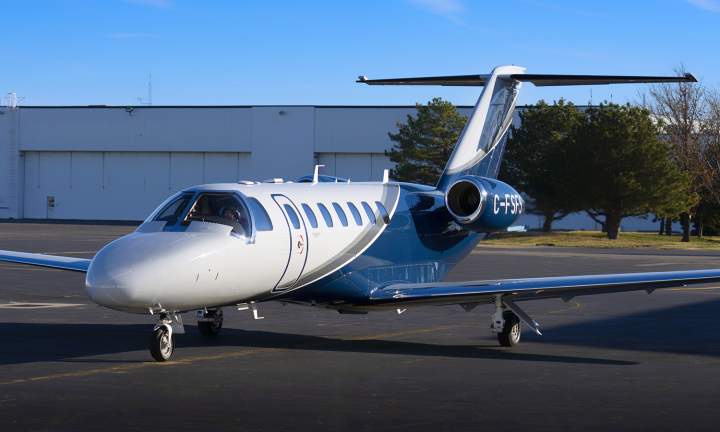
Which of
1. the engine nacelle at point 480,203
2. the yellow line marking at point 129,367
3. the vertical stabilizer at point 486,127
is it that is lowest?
the yellow line marking at point 129,367

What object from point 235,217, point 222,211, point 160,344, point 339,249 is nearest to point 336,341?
point 339,249

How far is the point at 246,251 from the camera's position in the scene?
1485 cm

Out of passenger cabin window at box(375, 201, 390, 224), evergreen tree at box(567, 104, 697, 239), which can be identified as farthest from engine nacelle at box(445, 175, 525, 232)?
evergreen tree at box(567, 104, 697, 239)

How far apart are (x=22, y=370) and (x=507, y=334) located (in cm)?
694

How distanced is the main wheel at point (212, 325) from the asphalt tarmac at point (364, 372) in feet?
0.90

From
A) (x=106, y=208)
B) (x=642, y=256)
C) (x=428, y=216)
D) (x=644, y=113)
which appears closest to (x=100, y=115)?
(x=106, y=208)

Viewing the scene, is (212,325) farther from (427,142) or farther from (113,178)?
(113,178)

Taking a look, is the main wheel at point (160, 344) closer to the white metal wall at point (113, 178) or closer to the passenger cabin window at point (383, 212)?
the passenger cabin window at point (383, 212)

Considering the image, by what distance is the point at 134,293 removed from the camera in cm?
1331

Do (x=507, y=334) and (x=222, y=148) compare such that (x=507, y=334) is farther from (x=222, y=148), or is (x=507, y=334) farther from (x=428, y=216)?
(x=222, y=148)

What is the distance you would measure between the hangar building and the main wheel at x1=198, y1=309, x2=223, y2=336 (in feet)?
215

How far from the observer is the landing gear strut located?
1436 cm

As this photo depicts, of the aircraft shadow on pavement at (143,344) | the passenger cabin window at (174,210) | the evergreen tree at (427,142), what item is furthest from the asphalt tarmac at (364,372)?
the evergreen tree at (427,142)

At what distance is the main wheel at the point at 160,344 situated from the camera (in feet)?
47.1
